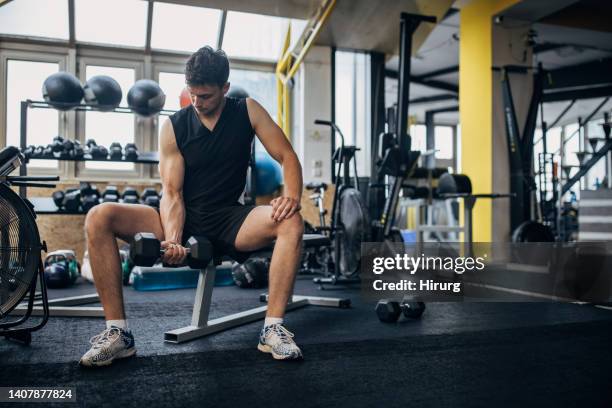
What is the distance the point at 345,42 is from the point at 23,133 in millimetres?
3322

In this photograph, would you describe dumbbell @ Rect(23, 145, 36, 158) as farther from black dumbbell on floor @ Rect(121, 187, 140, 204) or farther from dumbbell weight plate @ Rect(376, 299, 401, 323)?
dumbbell weight plate @ Rect(376, 299, 401, 323)

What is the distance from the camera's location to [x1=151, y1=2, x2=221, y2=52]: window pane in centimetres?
589

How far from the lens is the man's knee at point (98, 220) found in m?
1.71

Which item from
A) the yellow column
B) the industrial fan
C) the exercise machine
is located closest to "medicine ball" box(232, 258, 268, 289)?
the exercise machine

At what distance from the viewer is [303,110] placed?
5676mm

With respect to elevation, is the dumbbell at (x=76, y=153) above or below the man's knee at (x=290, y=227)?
above

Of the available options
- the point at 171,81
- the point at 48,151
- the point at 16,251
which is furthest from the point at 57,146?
the point at 16,251

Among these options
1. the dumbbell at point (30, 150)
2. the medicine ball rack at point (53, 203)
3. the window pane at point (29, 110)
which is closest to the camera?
the medicine ball rack at point (53, 203)

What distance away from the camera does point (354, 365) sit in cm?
158

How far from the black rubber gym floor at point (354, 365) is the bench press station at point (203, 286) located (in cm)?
7

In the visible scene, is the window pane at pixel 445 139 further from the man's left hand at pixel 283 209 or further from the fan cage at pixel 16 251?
the fan cage at pixel 16 251

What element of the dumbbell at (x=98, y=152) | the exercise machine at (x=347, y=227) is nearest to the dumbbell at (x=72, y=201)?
the dumbbell at (x=98, y=152)

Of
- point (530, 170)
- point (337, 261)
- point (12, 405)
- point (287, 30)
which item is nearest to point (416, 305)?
point (337, 261)

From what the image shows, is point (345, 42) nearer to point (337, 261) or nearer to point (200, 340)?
point (337, 261)
